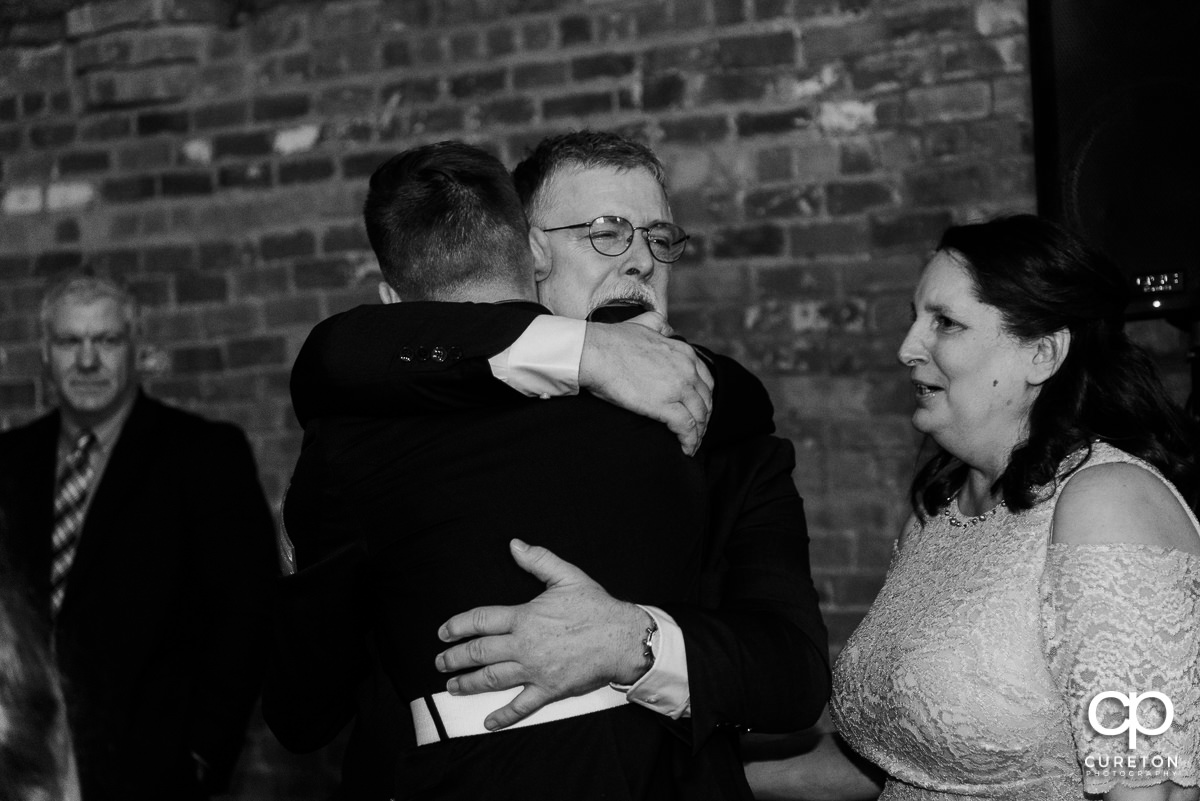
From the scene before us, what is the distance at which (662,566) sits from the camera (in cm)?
155

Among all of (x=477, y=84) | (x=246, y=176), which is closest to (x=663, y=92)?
(x=477, y=84)

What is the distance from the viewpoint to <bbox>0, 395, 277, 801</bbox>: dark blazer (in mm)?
2922

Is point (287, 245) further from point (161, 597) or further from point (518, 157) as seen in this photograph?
point (161, 597)

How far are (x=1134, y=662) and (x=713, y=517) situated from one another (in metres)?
0.58

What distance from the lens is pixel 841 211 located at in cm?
310

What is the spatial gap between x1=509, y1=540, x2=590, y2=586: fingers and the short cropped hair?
229 cm

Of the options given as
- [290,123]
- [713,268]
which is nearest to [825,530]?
[713,268]

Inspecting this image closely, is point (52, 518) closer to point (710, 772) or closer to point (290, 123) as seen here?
point (290, 123)

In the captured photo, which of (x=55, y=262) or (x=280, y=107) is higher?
(x=280, y=107)

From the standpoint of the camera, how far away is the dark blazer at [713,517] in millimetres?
1521

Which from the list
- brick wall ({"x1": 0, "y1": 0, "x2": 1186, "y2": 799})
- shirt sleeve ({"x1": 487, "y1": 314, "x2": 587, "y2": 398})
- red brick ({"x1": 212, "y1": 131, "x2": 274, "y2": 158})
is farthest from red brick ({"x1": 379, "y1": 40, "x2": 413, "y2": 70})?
shirt sleeve ({"x1": 487, "y1": 314, "x2": 587, "y2": 398})

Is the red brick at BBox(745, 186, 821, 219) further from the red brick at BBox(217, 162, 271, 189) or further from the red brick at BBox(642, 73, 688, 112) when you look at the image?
the red brick at BBox(217, 162, 271, 189)

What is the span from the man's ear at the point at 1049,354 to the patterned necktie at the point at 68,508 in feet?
7.14

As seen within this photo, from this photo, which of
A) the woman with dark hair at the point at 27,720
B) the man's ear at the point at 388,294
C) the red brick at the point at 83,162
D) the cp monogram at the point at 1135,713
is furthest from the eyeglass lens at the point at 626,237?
the red brick at the point at 83,162
